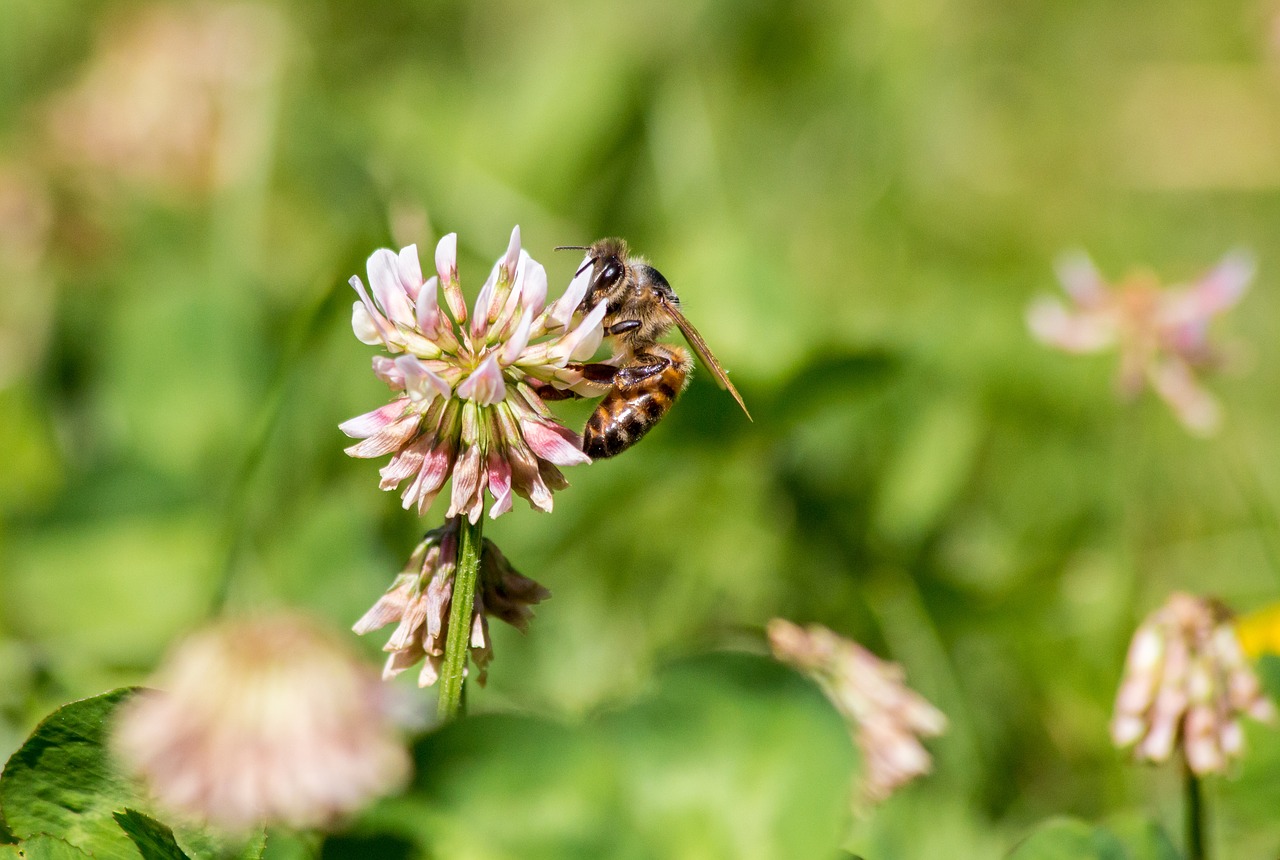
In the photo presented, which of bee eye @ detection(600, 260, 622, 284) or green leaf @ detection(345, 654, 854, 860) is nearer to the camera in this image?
green leaf @ detection(345, 654, 854, 860)

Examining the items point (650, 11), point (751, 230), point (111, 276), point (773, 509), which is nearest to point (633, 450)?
point (773, 509)

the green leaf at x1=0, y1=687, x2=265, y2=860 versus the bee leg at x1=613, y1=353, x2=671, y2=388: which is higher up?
the bee leg at x1=613, y1=353, x2=671, y2=388

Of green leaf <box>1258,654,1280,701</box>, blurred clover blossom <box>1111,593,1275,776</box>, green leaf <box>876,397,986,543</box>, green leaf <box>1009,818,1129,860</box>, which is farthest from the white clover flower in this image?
green leaf <box>876,397,986,543</box>

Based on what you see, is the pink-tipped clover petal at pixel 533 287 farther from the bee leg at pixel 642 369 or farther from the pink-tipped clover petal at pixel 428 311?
the bee leg at pixel 642 369

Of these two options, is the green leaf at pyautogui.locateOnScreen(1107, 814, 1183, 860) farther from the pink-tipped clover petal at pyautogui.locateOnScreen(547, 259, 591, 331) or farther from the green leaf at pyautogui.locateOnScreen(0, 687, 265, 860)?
the green leaf at pyautogui.locateOnScreen(0, 687, 265, 860)

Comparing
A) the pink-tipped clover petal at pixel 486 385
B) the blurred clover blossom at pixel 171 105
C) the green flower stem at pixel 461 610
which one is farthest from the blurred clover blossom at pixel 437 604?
the blurred clover blossom at pixel 171 105

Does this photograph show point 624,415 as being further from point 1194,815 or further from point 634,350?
point 1194,815
